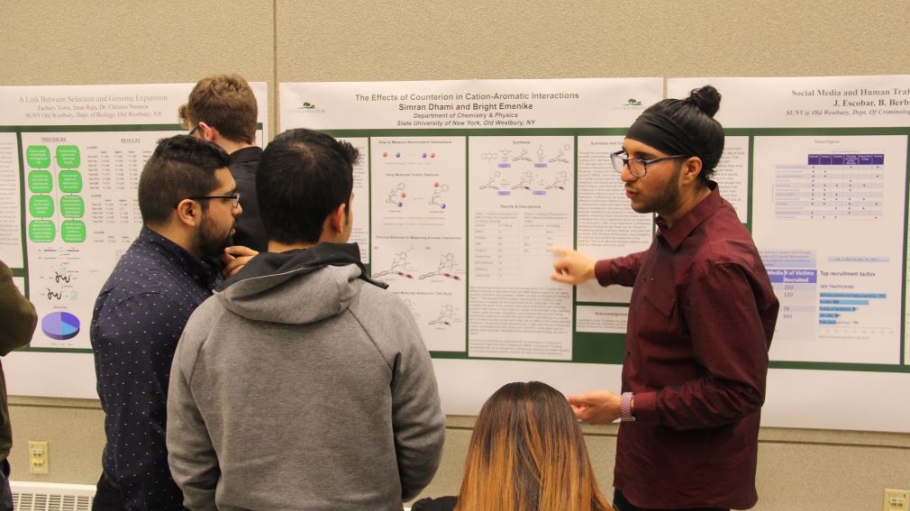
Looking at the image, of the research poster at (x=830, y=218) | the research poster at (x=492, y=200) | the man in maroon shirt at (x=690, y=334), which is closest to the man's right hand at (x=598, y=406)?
the man in maroon shirt at (x=690, y=334)

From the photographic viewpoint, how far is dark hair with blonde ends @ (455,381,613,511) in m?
1.08

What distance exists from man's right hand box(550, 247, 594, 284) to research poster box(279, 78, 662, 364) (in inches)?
1.2

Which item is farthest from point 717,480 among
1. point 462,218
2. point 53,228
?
point 53,228

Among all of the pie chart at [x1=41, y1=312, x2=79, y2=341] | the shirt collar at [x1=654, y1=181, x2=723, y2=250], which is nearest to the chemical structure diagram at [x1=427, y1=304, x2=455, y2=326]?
the shirt collar at [x1=654, y1=181, x2=723, y2=250]

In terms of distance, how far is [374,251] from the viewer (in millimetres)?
2496

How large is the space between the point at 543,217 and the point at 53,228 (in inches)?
76.8

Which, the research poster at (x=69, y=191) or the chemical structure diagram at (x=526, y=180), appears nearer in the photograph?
the chemical structure diagram at (x=526, y=180)

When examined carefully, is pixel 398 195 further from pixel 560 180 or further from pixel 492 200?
pixel 560 180

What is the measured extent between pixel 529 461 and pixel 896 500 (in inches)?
75.9

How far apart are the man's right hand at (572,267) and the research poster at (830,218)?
1.80 ft

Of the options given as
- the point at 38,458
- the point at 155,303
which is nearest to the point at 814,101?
the point at 155,303

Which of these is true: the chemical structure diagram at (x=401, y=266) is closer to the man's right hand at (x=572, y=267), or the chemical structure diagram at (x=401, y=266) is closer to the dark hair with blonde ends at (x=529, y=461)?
the man's right hand at (x=572, y=267)

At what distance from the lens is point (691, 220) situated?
1.78 meters

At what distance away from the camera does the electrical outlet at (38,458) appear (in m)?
2.77
